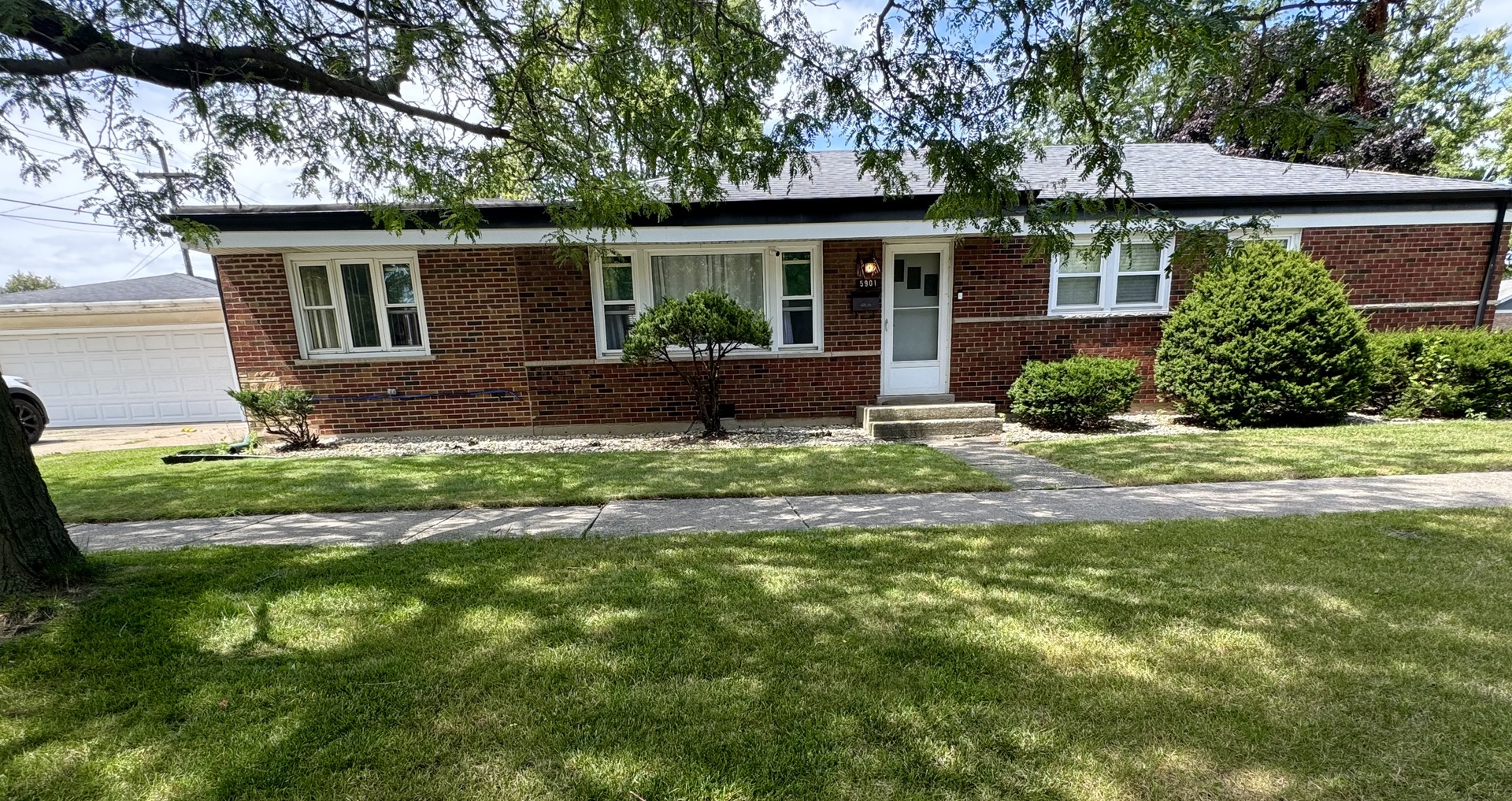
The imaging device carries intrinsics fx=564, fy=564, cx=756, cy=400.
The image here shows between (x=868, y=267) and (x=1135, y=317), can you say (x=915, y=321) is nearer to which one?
Result: (x=868, y=267)

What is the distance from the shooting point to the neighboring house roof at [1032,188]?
731 cm

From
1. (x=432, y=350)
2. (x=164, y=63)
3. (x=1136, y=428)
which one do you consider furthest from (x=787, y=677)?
(x=432, y=350)

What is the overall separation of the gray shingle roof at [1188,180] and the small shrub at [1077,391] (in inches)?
91.4

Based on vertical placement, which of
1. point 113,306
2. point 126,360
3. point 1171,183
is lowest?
point 126,360

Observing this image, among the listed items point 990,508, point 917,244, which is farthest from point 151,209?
point 917,244

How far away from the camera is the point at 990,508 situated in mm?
4410

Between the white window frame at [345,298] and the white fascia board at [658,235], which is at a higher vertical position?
the white fascia board at [658,235]

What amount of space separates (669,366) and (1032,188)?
17.2ft

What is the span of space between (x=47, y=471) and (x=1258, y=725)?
36.1 ft

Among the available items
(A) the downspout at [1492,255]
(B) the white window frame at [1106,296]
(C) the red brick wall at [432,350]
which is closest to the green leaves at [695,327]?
(C) the red brick wall at [432,350]

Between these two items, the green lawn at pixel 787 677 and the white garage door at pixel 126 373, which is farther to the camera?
the white garage door at pixel 126 373

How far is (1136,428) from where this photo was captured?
7.76 meters

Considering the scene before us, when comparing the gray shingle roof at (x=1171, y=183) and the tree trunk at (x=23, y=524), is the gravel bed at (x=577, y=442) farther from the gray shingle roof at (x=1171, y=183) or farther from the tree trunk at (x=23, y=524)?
the tree trunk at (x=23, y=524)

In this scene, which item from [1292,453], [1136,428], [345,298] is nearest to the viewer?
[1292,453]
